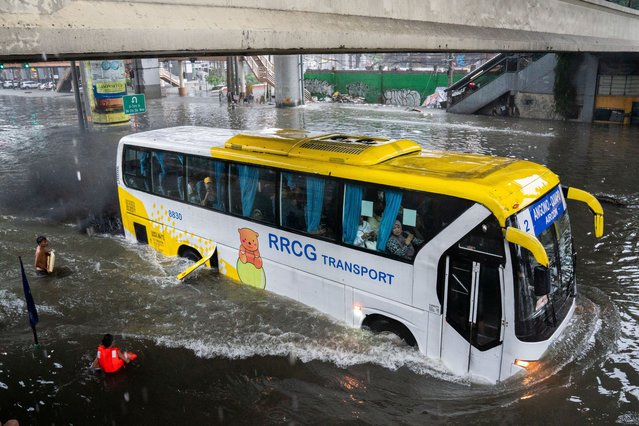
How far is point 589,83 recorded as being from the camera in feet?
102

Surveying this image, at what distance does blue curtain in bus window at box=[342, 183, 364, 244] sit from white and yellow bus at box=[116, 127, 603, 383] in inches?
0.9

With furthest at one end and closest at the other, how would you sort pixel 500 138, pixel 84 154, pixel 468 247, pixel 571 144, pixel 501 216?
pixel 500 138 < pixel 571 144 < pixel 84 154 < pixel 468 247 < pixel 501 216

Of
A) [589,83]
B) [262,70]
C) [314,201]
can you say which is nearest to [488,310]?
[314,201]

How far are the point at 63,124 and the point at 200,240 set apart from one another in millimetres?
26249

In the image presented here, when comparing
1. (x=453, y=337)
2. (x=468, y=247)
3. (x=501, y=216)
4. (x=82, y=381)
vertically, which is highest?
(x=501, y=216)

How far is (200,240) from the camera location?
385 inches

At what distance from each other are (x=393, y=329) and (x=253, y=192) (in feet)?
10.6

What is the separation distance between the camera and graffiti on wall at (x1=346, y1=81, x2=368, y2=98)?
4800 cm

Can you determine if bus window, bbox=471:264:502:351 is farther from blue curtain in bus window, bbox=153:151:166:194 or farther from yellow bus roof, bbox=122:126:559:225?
blue curtain in bus window, bbox=153:151:166:194

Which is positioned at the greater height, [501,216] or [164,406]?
[501,216]

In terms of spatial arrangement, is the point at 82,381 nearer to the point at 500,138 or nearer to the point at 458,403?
the point at 458,403

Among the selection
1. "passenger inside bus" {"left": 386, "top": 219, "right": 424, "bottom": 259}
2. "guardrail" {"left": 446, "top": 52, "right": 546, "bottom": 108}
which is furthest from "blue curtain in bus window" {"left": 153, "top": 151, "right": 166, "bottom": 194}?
"guardrail" {"left": 446, "top": 52, "right": 546, "bottom": 108}

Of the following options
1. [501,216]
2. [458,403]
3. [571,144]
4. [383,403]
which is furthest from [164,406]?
[571,144]

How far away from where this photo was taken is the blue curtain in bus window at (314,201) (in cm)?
755
